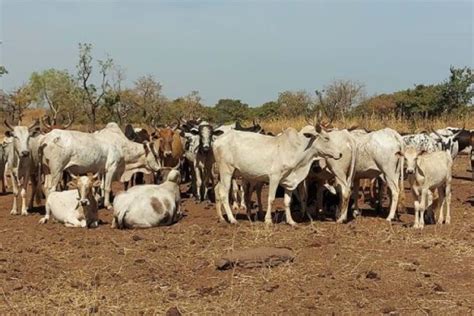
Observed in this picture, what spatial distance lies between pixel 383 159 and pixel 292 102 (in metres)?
36.0

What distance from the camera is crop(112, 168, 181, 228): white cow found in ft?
36.1

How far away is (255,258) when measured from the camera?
8.21 meters

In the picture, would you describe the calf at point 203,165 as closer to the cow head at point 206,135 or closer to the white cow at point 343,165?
the cow head at point 206,135

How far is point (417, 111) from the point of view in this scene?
36.6 metres

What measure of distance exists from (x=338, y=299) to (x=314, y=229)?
3.73 m

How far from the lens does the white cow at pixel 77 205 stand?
11.0 meters

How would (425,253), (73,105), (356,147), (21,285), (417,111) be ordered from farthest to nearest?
(73,105) → (417,111) → (356,147) → (425,253) → (21,285)

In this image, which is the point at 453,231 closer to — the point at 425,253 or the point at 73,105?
the point at 425,253

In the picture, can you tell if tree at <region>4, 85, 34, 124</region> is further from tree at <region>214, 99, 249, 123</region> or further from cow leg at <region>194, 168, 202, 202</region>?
cow leg at <region>194, 168, 202, 202</region>

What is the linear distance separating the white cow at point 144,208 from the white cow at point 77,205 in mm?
434

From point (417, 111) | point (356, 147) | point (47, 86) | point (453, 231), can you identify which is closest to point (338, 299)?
point (453, 231)

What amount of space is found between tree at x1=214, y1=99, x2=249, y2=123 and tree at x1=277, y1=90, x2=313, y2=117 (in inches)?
105

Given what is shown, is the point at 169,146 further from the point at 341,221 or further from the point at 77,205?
the point at 341,221

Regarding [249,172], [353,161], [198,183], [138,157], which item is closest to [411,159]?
[353,161]
